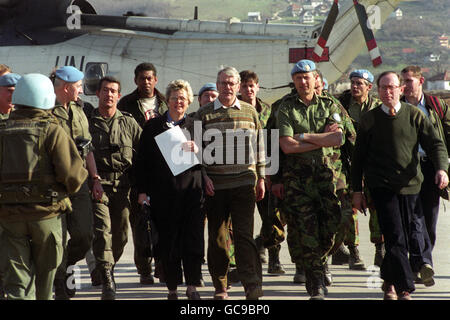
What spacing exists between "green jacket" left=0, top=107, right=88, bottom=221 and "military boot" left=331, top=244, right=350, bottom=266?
422cm

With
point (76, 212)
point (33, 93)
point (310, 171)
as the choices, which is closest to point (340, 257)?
point (310, 171)

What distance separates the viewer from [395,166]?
6410 mm

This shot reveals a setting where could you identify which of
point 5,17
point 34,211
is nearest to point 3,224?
point 34,211

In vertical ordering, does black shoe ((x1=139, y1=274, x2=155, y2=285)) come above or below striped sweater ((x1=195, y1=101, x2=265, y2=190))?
below

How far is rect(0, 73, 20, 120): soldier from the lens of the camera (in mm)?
6453

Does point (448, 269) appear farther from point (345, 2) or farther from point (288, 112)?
point (345, 2)

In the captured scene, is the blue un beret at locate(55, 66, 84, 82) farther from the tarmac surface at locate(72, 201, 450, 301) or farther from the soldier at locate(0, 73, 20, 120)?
the tarmac surface at locate(72, 201, 450, 301)

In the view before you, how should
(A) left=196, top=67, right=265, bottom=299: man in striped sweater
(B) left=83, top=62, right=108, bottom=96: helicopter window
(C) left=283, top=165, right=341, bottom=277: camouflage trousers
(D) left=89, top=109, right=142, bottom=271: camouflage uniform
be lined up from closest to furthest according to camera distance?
1. (A) left=196, top=67, right=265, bottom=299: man in striped sweater
2. (C) left=283, top=165, right=341, bottom=277: camouflage trousers
3. (D) left=89, top=109, right=142, bottom=271: camouflage uniform
4. (B) left=83, top=62, right=108, bottom=96: helicopter window

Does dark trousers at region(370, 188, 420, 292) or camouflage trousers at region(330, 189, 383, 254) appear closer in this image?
dark trousers at region(370, 188, 420, 292)

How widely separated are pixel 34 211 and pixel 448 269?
4.76 m

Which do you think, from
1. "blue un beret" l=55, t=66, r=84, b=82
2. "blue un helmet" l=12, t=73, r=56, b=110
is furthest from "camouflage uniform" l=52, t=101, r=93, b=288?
"blue un helmet" l=12, t=73, r=56, b=110

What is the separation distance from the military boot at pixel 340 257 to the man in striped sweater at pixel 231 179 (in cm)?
215
